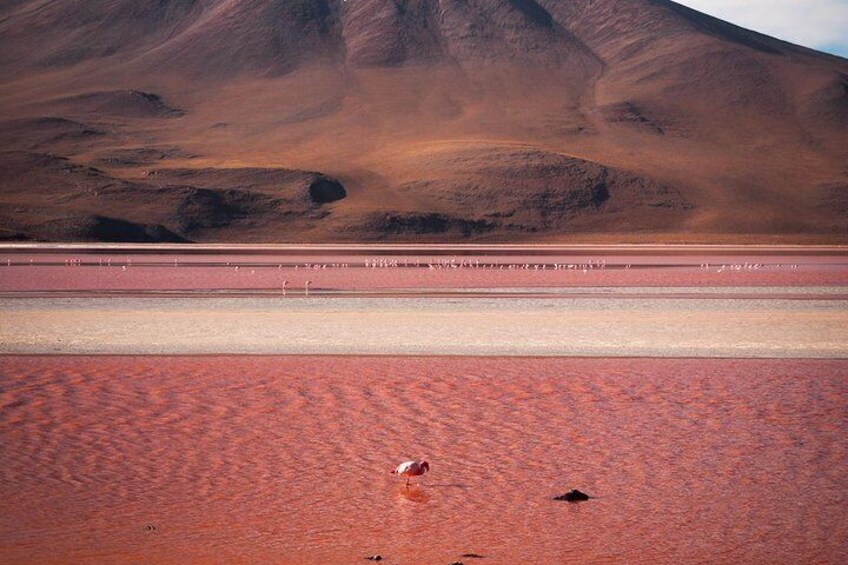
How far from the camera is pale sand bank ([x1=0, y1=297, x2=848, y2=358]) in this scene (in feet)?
54.1

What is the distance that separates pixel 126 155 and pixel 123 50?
168ft

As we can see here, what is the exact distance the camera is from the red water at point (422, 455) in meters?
7.22

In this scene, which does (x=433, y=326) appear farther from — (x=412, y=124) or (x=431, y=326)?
(x=412, y=124)

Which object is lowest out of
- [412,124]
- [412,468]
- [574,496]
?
[574,496]

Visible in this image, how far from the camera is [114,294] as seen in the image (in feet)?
92.9

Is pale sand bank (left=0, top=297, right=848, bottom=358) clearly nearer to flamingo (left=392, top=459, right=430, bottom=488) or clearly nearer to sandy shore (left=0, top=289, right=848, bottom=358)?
sandy shore (left=0, top=289, right=848, bottom=358)

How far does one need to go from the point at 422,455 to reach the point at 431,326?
10501 millimetres

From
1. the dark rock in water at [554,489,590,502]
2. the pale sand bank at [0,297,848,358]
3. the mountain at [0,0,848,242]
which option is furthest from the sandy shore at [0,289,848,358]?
the mountain at [0,0,848,242]

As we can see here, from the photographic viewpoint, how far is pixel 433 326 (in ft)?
65.7

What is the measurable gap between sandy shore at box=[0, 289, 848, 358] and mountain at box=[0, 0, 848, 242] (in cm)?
5763

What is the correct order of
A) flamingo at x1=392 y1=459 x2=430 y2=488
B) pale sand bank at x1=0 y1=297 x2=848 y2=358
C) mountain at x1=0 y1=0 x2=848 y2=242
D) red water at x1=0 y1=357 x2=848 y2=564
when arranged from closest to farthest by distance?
red water at x1=0 y1=357 x2=848 y2=564 → flamingo at x1=392 y1=459 x2=430 y2=488 → pale sand bank at x1=0 y1=297 x2=848 y2=358 → mountain at x1=0 y1=0 x2=848 y2=242

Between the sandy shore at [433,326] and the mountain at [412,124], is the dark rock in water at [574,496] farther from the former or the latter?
the mountain at [412,124]

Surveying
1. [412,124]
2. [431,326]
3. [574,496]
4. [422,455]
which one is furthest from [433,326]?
[412,124]

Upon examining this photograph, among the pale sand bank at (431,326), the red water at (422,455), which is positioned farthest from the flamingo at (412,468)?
the pale sand bank at (431,326)
